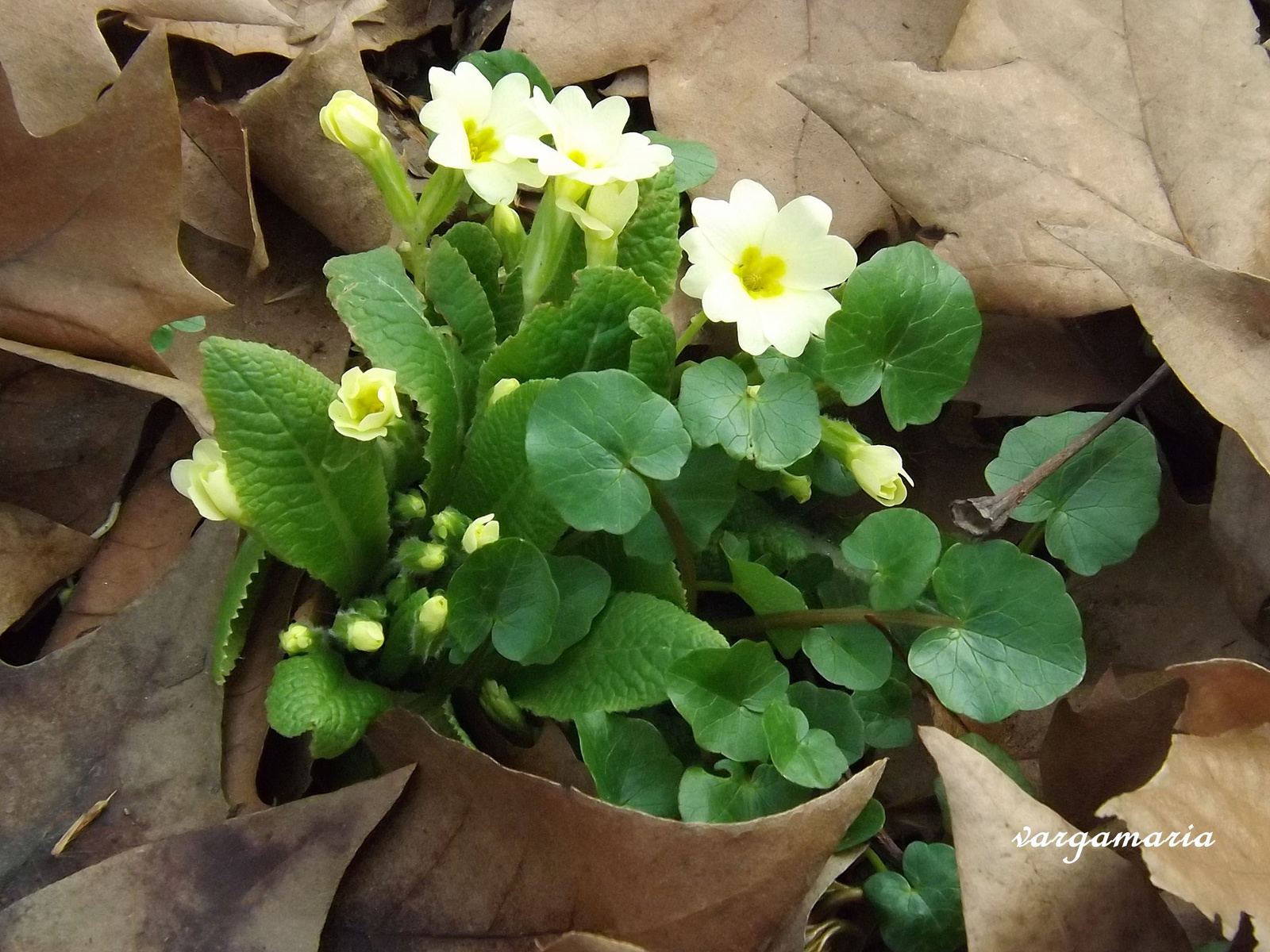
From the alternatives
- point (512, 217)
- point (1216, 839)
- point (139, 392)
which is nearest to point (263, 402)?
point (139, 392)

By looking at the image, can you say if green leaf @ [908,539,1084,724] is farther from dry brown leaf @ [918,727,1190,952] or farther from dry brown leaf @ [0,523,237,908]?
dry brown leaf @ [0,523,237,908]

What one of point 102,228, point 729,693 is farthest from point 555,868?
point 102,228

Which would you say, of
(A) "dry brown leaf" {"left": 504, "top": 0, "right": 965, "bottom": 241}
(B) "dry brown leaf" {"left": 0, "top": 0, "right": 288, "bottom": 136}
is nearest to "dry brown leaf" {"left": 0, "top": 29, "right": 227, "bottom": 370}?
(B) "dry brown leaf" {"left": 0, "top": 0, "right": 288, "bottom": 136}

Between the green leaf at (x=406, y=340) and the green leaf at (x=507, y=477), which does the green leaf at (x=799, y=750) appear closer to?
the green leaf at (x=507, y=477)

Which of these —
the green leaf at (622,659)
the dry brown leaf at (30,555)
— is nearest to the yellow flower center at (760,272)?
the green leaf at (622,659)

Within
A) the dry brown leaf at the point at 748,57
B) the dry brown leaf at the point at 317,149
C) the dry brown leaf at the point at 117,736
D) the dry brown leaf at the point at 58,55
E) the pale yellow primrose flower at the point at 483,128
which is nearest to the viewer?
the dry brown leaf at the point at 117,736

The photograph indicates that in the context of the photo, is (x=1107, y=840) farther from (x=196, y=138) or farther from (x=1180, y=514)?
(x=196, y=138)
